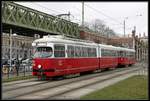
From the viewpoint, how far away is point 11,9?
33.7 m

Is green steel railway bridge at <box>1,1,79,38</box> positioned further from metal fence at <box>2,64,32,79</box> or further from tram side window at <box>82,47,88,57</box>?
tram side window at <box>82,47,88,57</box>

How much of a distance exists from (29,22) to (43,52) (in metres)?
14.1

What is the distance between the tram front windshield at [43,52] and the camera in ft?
78.1

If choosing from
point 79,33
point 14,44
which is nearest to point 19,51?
point 14,44

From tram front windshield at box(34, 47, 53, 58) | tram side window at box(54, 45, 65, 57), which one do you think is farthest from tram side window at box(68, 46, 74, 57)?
tram front windshield at box(34, 47, 53, 58)

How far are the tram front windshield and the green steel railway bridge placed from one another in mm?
8462

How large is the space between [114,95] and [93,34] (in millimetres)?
61057

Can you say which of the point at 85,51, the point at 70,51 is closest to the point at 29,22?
the point at 85,51

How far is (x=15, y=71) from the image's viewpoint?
30969 millimetres

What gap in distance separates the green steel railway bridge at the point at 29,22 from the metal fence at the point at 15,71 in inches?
165

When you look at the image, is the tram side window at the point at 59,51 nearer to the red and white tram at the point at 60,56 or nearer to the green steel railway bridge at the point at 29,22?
the red and white tram at the point at 60,56

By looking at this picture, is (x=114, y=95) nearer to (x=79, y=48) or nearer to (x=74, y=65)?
(x=74, y=65)

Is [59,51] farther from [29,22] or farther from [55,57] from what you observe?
[29,22]

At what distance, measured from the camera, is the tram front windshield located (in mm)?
23805
